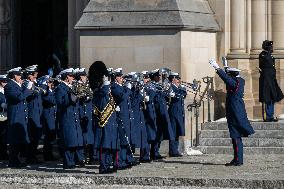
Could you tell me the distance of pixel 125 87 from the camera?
1944 cm

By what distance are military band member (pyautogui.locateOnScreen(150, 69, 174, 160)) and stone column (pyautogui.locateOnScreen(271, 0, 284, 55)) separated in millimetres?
4517

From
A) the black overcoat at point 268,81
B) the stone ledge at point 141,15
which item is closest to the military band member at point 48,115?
the stone ledge at point 141,15

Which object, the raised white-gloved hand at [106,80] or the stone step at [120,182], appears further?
the raised white-gloved hand at [106,80]

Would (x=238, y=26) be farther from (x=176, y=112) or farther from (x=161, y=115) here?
(x=161, y=115)

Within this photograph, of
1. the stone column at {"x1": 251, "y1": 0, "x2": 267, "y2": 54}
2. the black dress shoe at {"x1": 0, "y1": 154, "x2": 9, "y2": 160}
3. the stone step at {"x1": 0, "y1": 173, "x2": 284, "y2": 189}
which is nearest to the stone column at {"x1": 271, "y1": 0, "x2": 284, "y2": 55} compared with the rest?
the stone column at {"x1": 251, "y1": 0, "x2": 267, "y2": 54}

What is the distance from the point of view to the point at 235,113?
768 inches

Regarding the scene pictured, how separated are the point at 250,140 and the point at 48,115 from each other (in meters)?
4.15

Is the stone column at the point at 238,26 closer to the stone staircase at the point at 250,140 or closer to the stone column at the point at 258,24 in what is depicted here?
the stone column at the point at 258,24

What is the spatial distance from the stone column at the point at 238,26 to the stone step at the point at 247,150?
3635mm

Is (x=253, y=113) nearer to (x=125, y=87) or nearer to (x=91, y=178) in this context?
(x=125, y=87)

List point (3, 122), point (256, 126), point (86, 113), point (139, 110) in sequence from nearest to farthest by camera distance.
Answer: point (86, 113)
point (139, 110)
point (3, 122)
point (256, 126)

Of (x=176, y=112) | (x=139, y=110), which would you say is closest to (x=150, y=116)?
(x=139, y=110)

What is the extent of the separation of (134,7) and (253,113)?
3946 millimetres

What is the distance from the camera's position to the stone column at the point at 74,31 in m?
24.7
